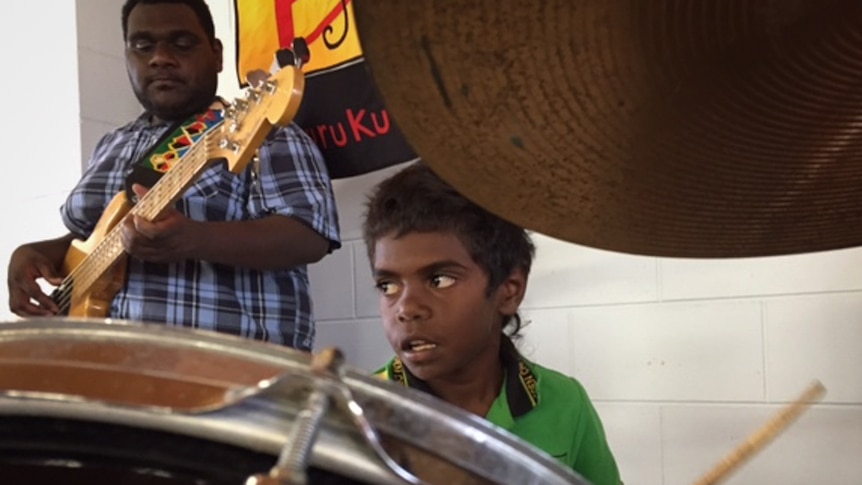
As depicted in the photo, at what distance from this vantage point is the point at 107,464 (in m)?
0.33

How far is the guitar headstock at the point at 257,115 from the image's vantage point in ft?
3.45

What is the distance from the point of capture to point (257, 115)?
3.53ft

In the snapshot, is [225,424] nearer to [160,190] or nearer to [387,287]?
[387,287]

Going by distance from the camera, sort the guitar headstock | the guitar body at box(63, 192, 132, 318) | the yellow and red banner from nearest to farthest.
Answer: the guitar headstock → the guitar body at box(63, 192, 132, 318) → the yellow and red banner

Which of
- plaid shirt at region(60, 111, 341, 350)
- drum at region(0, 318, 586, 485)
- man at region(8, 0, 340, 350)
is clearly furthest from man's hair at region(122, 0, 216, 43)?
drum at region(0, 318, 586, 485)

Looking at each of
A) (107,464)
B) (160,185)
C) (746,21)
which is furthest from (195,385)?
(160,185)

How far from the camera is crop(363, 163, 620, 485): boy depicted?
3.10 feet

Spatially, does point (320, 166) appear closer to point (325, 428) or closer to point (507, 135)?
point (507, 135)

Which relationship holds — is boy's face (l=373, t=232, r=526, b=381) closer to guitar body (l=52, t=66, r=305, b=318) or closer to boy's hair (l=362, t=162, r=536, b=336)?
boy's hair (l=362, t=162, r=536, b=336)

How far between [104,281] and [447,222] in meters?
0.53

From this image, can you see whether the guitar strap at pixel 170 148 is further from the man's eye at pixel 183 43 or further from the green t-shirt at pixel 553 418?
the green t-shirt at pixel 553 418

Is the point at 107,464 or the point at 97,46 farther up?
the point at 97,46

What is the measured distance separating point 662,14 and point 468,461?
0.31 m

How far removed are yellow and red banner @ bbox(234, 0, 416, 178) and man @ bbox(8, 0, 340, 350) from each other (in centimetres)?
8
